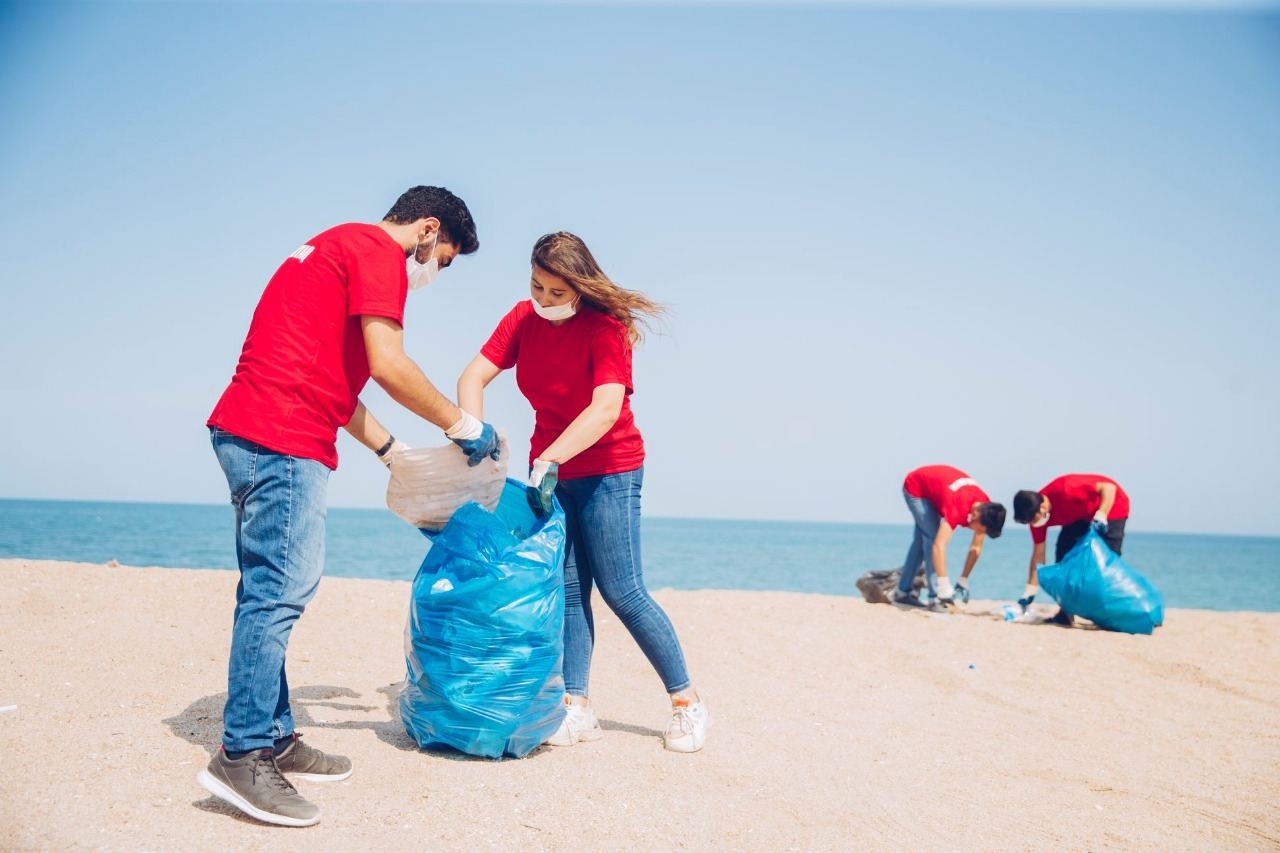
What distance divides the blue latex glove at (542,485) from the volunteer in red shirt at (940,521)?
16.7 feet

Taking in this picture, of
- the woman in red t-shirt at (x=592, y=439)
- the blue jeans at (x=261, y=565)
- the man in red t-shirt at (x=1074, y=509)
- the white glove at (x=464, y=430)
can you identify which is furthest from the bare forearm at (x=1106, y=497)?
the blue jeans at (x=261, y=565)

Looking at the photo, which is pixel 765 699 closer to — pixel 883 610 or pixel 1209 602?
pixel 883 610

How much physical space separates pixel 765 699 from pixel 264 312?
295 centimetres

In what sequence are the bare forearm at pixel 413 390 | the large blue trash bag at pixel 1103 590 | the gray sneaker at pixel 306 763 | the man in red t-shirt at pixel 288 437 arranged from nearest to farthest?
the man in red t-shirt at pixel 288 437 → the bare forearm at pixel 413 390 → the gray sneaker at pixel 306 763 → the large blue trash bag at pixel 1103 590

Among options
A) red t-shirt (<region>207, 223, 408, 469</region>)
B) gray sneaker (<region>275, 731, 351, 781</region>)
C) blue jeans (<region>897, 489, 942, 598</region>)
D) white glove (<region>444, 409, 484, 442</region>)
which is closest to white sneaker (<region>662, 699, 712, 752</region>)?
gray sneaker (<region>275, 731, 351, 781</region>)

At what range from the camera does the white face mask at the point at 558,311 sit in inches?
131

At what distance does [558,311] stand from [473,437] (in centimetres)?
63

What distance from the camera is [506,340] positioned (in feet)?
11.6

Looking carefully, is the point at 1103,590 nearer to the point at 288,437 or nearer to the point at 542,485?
the point at 542,485

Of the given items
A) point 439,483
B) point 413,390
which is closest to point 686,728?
point 439,483

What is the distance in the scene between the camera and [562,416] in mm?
3445

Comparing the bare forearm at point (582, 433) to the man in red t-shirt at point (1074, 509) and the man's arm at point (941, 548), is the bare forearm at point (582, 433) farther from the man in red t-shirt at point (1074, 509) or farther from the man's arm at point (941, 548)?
the man in red t-shirt at point (1074, 509)

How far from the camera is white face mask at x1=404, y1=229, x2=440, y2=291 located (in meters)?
2.93

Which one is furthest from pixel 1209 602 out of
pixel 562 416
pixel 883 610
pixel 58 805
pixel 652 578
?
pixel 58 805
